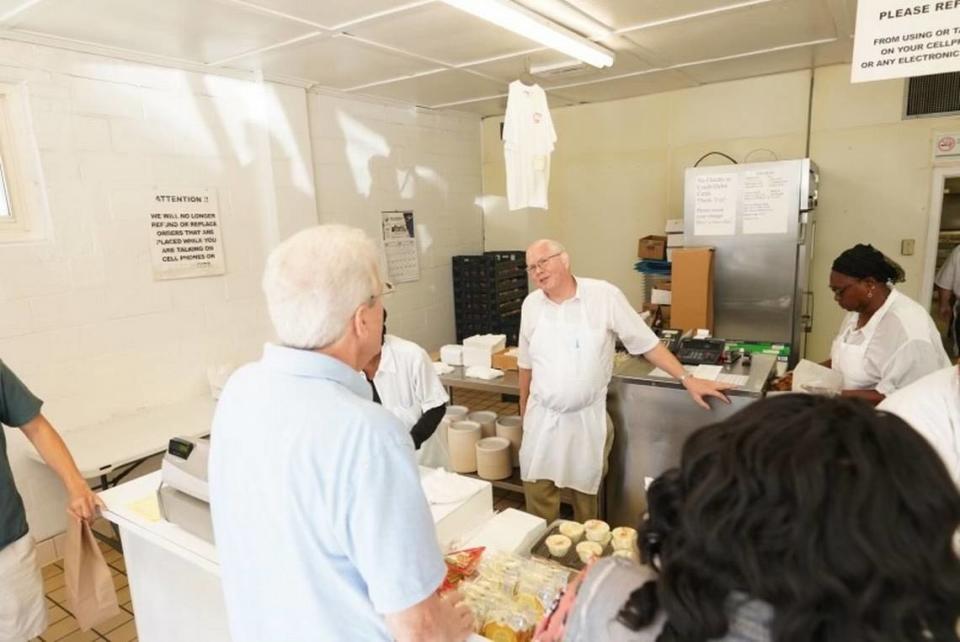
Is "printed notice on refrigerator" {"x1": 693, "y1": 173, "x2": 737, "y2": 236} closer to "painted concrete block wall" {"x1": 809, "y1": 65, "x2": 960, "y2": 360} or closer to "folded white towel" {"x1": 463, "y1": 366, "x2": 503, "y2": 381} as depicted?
"painted concrete block wall" {"x1": 809, "y1": 65, "x2": 960, "y2": 360}

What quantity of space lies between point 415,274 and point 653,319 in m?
2.10

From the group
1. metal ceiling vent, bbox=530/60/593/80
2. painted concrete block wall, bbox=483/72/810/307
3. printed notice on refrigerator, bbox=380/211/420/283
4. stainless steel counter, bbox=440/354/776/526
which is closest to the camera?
stainless steel counter, bbox=440/354/776/526

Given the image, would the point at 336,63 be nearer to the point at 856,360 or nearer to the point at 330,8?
the point at 330,8

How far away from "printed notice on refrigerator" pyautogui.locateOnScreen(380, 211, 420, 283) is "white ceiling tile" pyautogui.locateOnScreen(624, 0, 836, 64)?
2325 millimetres

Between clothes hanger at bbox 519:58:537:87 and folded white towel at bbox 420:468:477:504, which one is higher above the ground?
clothes hanger at bbox 519:58:537:87

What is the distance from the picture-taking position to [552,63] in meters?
3.69

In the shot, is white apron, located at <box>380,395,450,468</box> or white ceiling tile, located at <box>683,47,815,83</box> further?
white ceiling tile, located at <box>683,47,815,83</box>

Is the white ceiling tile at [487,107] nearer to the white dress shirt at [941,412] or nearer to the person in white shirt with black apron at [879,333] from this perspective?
the person in white shirt with black apron at [879,333]

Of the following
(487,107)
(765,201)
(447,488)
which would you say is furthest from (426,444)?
(487,107)

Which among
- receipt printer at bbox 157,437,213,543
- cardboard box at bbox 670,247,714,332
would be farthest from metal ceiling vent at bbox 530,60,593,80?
receipt printer at bbox 157,437,213,543

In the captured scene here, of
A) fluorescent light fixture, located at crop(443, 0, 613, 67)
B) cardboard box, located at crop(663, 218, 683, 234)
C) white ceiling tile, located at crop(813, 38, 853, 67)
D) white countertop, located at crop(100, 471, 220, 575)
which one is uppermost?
white ceiling tile, located at crop(813, 38, 853, 67)

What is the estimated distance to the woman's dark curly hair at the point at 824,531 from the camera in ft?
1.85

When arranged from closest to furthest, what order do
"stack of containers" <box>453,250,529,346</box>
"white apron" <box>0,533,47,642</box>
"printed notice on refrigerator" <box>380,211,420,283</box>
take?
"white apron" <box>0,533,47,642</box>, "printed notice on refrigerator" <box>380,211,420,283</box>, "stack of containers" <box>453,250,529,346</box>

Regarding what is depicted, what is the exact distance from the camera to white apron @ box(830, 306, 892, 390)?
2.27m
